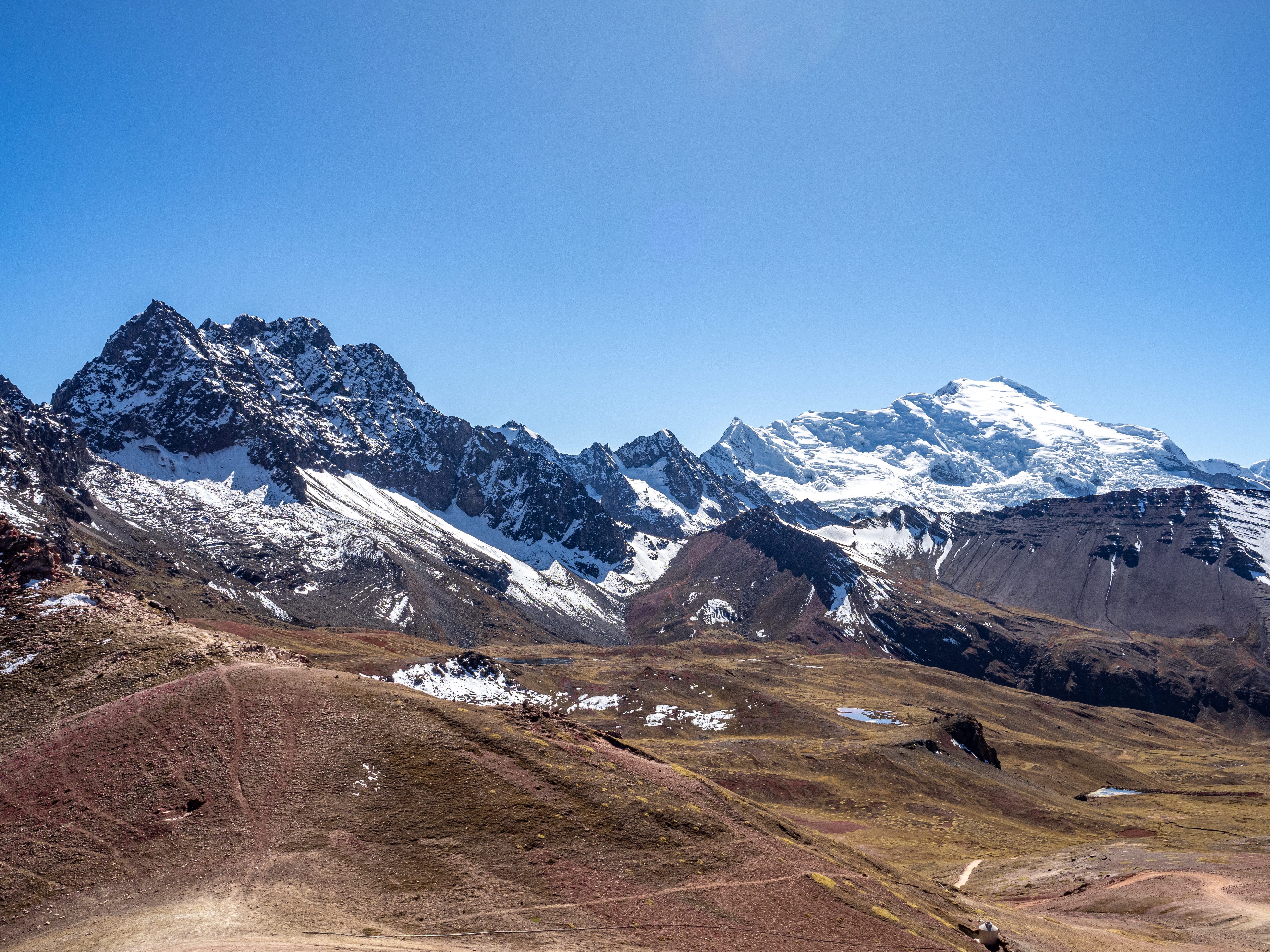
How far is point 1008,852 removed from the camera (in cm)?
11881

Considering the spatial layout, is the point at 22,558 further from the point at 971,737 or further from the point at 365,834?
the point at 971,737

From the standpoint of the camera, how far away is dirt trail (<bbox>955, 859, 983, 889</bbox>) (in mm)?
94125

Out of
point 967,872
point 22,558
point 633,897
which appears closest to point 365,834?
point 633,897

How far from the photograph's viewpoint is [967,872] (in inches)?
3954

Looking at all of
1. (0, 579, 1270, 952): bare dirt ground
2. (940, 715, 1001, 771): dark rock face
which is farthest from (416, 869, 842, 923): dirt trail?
(940, 715, 1001, 771): dark rock face

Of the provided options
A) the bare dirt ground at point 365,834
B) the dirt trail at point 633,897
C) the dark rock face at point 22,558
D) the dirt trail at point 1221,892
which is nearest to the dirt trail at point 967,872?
the dirt trail at point 1221,892

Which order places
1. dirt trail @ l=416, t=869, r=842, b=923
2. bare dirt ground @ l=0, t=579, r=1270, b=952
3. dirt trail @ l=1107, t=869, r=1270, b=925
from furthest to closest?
dirt trail @ l=1107, t=869, r=1270, b=925 → dirt trail @ l=416, t=869, r=842, b=923 → bare dirt ground @ l=0, t=579, r=1270, b=952

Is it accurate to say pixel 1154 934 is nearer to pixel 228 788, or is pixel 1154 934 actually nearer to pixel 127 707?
pixel 228 788

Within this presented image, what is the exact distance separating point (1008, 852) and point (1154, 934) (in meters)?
56.8

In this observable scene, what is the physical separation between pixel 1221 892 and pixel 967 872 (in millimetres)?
30050

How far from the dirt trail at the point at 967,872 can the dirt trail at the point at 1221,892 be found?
54.7ft

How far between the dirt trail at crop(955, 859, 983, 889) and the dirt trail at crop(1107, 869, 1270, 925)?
16.7 m

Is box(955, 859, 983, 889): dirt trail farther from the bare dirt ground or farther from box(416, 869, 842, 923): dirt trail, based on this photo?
box(416, 869, 842, 923): dirt trail

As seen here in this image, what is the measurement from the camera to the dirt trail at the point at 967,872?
9412 cm
